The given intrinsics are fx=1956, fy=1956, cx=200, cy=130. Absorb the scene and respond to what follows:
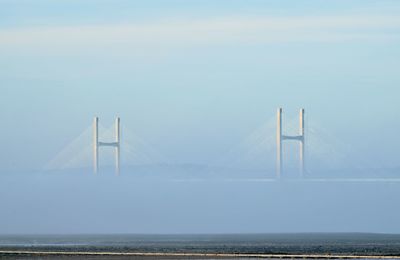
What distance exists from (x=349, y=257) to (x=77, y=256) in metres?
15.4

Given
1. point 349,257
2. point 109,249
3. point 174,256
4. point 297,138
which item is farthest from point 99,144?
point 349,257

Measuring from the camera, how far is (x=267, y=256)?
324 feet

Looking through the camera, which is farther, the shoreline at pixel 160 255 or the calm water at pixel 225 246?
the calm water at pixel 225 246

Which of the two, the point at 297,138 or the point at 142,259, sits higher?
the point at 297,138

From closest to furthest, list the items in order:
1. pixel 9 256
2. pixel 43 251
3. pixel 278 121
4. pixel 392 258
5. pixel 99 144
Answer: pixel 392 258
pixel 9 256
pixel 43 251
pixel 278 121
pixel 99 144

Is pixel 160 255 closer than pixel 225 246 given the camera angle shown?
Yes

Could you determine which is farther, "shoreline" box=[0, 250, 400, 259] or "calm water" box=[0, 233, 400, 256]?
"calm water" box=[0, 233, 400, 256]

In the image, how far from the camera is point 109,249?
386 feet

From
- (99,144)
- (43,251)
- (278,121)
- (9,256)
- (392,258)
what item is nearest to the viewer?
(392,258)

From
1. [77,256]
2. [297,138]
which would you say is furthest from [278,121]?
[77,256]

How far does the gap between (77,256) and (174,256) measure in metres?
5.24

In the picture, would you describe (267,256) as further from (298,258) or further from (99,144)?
(99,144)

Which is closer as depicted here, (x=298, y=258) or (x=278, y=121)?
(x=298, y=258)

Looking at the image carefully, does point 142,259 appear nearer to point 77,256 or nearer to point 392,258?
point 77,256
